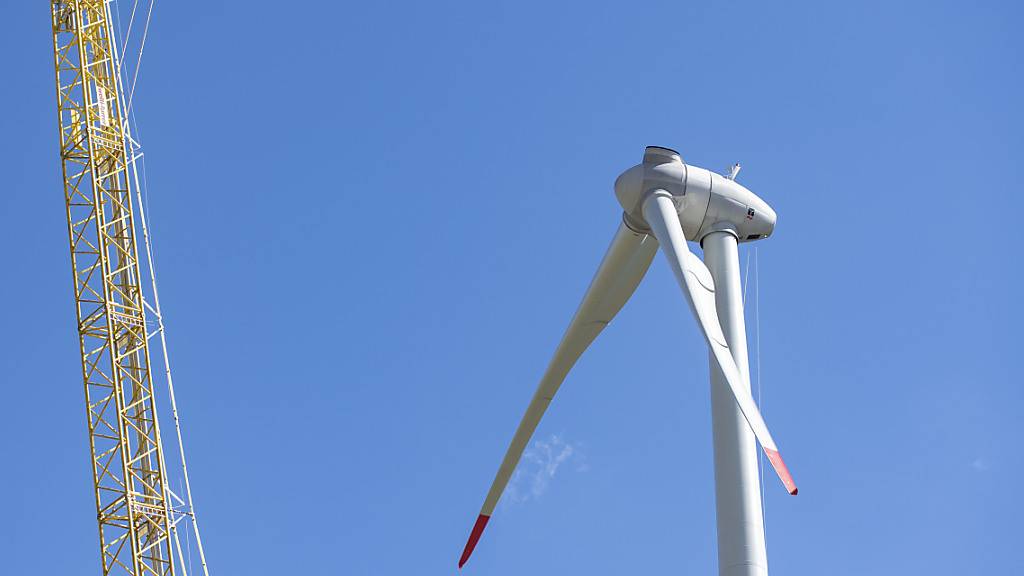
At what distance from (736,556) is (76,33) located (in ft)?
127

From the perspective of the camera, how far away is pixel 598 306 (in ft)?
83.9

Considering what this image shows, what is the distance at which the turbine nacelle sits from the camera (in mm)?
23969

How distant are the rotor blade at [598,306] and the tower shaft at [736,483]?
10.8 feet

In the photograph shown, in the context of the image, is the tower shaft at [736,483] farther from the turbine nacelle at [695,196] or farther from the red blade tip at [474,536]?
the red blade tip at [474,536]

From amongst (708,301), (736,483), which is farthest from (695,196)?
(736,483)

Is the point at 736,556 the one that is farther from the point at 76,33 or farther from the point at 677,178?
the point at 76,33

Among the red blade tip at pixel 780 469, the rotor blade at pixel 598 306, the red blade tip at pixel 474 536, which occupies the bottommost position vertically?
the red blade tip at pixel 780 469

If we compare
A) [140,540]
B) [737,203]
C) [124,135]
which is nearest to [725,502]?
[737,203]

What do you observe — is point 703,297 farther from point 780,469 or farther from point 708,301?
point 780,469

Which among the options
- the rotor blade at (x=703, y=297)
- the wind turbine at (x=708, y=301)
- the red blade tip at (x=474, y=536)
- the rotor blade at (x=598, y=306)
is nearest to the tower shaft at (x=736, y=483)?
the wind turbine at (x=708, y=301)

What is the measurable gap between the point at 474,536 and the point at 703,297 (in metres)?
8.31

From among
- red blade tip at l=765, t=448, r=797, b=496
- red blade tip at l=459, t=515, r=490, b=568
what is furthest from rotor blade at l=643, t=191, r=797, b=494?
red blade tip at l=459, t=515, r=490, b=568

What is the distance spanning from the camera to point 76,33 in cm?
5191

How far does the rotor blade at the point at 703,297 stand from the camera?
62.1 feet
